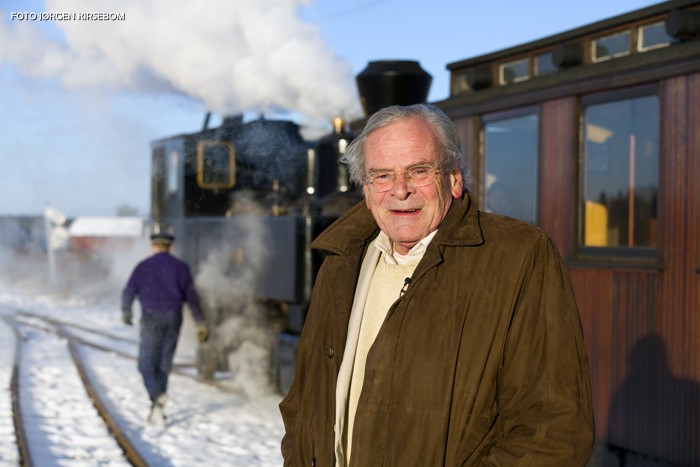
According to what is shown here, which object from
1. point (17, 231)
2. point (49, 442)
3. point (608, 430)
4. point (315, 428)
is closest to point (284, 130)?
point (49, 442)

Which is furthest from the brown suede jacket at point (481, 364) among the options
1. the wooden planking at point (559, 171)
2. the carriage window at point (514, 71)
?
the carriage window at point (514, 71)

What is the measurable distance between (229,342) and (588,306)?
5365mm

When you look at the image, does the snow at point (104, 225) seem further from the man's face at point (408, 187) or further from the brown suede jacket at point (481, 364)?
the brown suede jacket at point (481, 364)

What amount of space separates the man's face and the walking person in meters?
→ 5.42

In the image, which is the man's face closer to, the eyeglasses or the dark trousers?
the eyeglasses

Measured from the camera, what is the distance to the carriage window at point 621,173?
450 cm

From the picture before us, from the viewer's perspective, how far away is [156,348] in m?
7.07

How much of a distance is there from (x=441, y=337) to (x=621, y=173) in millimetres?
3203

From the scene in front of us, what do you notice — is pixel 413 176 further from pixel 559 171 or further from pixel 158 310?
pixel 158 310

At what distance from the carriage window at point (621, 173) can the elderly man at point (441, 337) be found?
2800 millimetres

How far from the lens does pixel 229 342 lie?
930cm

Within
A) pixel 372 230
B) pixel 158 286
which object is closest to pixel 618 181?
pixel 372 230

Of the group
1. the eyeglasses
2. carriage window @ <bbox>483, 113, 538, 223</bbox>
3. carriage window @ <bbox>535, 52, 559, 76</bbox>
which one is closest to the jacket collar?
the eyeglasses

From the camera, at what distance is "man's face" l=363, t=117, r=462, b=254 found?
1.98m
